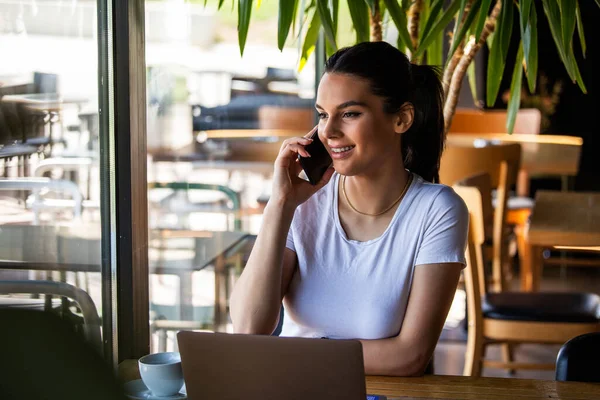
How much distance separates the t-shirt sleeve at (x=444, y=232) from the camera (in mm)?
1462

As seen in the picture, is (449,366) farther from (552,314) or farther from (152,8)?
(152,8)

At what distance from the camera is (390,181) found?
5.25 ft

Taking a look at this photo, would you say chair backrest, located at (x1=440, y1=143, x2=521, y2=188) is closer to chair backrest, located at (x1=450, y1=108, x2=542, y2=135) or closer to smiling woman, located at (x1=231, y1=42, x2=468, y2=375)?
chair backrest, located at (x1=450, y1=108, x2=542, y2=135)

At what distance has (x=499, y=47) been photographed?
72.9 inches

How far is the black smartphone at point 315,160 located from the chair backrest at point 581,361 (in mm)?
598

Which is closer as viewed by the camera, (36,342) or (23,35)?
(36,342)

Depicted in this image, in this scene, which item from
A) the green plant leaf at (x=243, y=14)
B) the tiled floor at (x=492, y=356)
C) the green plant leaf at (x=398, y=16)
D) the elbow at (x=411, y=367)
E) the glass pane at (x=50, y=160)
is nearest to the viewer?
the glass pane at (x=50, y=160)

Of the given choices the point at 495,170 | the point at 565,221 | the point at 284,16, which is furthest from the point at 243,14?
the point at 495,170

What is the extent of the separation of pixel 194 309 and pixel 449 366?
157 centimetres

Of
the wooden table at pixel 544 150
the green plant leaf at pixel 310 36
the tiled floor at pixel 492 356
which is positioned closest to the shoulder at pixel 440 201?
the green plant leaf at pixel 310 36

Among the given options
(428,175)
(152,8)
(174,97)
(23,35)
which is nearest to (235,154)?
(174,97)

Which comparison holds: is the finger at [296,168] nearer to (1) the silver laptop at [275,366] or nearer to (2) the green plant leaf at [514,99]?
(2) the green plant leaf at [514,99]

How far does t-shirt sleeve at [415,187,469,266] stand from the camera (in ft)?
4.80

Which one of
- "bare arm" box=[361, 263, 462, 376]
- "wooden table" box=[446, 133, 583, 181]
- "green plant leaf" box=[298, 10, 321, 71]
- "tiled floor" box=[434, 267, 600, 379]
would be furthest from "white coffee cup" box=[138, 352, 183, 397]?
"wooden table" box=[446, 133, 583, 181]
